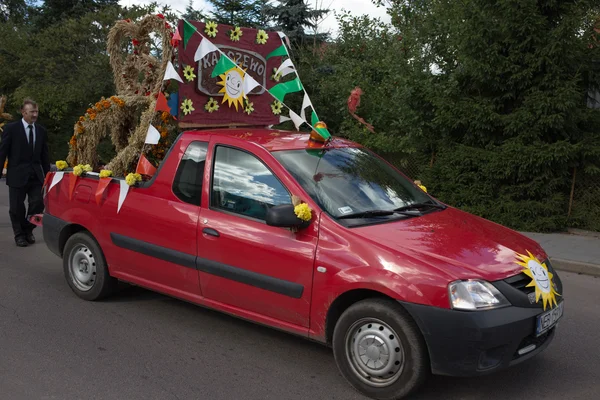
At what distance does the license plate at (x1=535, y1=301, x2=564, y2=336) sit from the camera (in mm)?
3651

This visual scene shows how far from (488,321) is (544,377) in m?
1.09

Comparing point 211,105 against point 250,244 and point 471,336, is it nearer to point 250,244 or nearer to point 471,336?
point 250,244

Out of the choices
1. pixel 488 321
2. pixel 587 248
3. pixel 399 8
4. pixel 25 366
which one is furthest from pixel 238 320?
pixel 399 8

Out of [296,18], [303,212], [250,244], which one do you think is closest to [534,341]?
[303,212]

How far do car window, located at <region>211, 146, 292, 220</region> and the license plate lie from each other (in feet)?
5.90

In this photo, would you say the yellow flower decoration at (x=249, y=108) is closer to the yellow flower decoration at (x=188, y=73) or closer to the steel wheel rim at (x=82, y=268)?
the yellow flower decoration at (x=188, y=73)

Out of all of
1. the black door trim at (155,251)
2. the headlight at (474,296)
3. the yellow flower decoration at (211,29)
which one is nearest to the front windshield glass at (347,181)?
the headlight at (474,296)

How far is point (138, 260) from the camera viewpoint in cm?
513

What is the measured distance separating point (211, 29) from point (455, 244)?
11.3ft

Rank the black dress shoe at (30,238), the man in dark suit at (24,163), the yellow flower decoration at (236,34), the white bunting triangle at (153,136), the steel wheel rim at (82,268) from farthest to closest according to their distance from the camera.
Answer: the black dress shoe at (30,238) < the man in dark suit at (24,163) < the yellow flower decoration at (236,34) < the steel wheel rim at (82,268) < the white bunting triangle at (153,136)

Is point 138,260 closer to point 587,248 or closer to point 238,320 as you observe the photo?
point 238,320

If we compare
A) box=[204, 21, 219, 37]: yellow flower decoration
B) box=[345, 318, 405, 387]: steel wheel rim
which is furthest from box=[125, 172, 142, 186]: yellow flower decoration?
box=[345, 318, 405, 387]: steel wheel rim

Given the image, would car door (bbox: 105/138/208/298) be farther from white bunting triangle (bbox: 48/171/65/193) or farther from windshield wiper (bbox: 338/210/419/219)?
windshield wiper (bbox: 338/210/419/219)

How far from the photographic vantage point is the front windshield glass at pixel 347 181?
14.0ft
